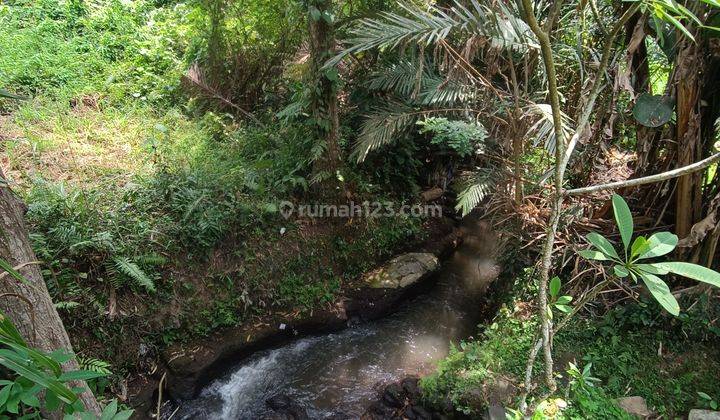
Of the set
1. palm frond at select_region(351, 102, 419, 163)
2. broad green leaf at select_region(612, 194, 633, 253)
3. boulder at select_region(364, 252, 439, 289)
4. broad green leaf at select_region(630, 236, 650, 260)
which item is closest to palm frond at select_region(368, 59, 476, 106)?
palm frond at select_region(351, 102, 419, 163)

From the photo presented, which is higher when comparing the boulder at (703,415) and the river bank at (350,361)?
the boulder at (703,415)

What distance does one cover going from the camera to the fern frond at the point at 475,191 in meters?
3.57

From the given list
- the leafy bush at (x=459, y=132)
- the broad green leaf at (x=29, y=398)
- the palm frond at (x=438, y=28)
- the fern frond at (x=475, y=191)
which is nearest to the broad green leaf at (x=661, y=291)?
the palm frond at (x=438, y=28)

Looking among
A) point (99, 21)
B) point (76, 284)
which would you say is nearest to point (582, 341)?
point (76, 284)

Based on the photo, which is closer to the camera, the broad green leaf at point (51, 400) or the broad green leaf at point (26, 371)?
the broad green leaf at point (26, 371)

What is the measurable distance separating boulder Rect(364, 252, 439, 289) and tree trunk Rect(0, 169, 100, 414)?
2.80 m

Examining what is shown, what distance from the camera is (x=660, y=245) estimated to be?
143 centimetres

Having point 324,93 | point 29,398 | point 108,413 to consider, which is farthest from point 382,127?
point 29,398

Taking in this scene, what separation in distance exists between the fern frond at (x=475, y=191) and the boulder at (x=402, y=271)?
103 centimetres

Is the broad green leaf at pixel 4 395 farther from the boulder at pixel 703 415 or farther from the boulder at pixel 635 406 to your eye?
the boulder at pixel 703 415

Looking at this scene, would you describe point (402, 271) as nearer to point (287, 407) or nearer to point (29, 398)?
point (287, 407)

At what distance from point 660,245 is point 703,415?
165 centimetres

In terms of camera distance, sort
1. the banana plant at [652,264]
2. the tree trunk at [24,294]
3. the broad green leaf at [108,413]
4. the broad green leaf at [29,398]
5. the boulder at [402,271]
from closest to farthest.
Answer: the broad green leaf at [29,398], the broad green leaf at [108,413], the banana plant at [652,264], the tree trunk at [24,294], the boulder at [402,271]

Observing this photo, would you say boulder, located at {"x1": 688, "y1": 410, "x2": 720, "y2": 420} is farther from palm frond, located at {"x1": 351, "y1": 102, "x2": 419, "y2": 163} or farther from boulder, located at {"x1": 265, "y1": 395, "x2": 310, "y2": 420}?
palm frond, located at {"x1": 351, "y1": 102, "x2": 419, "y2": 163}
